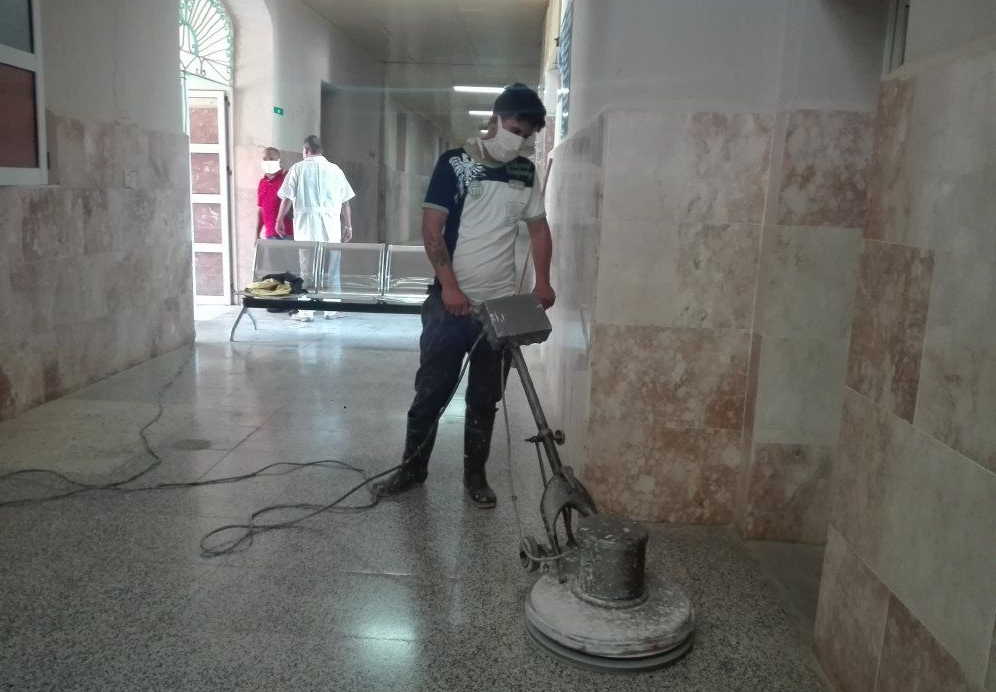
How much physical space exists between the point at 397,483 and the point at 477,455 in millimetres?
339

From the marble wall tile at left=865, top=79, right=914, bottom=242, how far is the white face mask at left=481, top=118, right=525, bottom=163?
4.63 feet

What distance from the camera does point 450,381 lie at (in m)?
3.28

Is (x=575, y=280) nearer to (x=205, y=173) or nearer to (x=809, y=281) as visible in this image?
(x=809, y=281)

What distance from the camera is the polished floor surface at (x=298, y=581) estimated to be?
215cm

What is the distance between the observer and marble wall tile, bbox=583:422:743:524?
10.3ft

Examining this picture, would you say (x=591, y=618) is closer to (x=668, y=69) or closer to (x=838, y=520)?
(x=838, y=520)

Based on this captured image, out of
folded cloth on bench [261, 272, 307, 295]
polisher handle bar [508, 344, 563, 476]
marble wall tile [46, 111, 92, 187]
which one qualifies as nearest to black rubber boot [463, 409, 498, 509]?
polisher handle bar [508, 344, 563, 476]

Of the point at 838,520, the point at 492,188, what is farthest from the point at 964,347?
the point at 492,188

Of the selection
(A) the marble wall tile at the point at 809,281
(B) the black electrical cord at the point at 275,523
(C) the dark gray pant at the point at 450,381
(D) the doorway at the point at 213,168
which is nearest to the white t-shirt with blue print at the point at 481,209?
(C) the dark gray pant at the point at 450,381

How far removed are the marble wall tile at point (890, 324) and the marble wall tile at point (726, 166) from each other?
39.2 inches

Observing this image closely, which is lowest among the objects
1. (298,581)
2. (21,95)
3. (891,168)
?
(298,581)

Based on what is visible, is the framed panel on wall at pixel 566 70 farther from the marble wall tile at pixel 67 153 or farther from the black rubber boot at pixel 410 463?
the marble wall tile at pixel 67 153

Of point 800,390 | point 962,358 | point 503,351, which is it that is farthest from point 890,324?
point 503,351

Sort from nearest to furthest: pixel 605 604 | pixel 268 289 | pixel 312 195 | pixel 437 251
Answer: pixel 605 604, pixel 437 251, pixel 268 289, pixel 312 195
